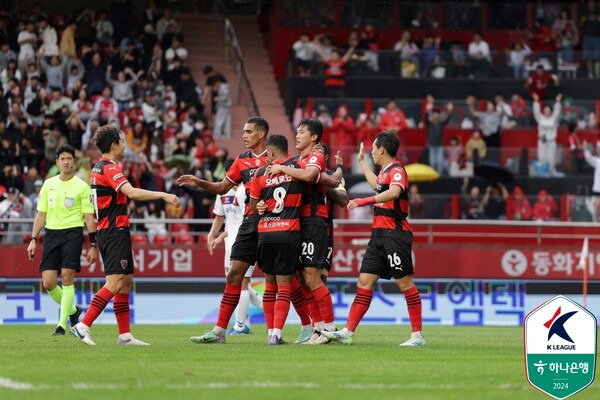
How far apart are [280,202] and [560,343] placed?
17.3ft

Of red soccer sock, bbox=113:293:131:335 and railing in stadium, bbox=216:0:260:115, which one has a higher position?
railing in stadium, bbox=216:0:260:115

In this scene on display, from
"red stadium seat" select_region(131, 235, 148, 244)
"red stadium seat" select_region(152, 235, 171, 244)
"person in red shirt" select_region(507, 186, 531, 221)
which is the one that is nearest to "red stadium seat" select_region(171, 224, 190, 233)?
"red stadium seat" select_region(152, 235, 171, 244)

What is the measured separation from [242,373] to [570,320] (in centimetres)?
296

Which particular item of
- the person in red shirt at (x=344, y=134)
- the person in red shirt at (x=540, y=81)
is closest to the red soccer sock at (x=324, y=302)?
the person in red shirt at (x=344, y=134)

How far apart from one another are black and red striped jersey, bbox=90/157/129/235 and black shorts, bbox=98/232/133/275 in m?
0.08

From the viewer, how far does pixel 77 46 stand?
30234 mm

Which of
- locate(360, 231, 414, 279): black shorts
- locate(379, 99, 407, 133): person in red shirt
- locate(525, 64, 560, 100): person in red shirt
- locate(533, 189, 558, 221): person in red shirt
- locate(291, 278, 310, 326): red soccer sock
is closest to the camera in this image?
locate(360, 231, 414, 279): black shorts

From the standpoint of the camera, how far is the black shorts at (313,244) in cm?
1360

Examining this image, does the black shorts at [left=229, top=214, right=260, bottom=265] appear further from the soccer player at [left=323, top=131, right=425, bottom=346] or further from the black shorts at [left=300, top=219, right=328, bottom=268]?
the soccer player at [left=323, top=131, right=425, bottom=346]

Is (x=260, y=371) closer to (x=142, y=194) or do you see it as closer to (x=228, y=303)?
(x=142, y=194)

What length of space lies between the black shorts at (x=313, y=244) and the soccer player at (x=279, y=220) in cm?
16

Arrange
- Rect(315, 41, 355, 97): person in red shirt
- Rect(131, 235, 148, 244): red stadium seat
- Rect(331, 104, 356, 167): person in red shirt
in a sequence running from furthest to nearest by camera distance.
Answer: Rect(315, 41, 355, 97): person in red shirt, Rect(331, 104, 356, 167): person in red shirt, Rect(131, 235, 148, 244): red stadium seat

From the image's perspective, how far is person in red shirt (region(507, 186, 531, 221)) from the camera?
82.0 feet

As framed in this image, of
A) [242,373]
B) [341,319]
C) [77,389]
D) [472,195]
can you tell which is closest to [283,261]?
[242,373]
